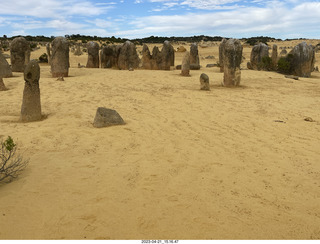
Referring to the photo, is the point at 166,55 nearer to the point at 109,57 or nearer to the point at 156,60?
the point at 156,60

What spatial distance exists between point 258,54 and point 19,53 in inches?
572

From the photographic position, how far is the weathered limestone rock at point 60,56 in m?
12.2

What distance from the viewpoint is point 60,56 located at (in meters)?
12.4

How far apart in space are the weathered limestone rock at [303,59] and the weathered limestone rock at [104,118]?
1332 centimetres

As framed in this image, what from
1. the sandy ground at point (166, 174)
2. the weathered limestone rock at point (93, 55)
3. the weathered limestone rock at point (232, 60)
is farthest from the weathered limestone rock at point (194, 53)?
the sandy ground at point (166, 174)

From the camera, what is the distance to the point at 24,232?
103 inches

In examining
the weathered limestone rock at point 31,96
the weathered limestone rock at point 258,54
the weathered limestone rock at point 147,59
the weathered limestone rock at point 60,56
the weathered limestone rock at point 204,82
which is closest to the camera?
the weathered limestone rock at point 31,96

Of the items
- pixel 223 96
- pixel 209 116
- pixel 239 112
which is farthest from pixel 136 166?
pixel 223 96

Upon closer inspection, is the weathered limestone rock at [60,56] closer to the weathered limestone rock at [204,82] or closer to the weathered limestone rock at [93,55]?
the weathered limestone rock at [93,55]

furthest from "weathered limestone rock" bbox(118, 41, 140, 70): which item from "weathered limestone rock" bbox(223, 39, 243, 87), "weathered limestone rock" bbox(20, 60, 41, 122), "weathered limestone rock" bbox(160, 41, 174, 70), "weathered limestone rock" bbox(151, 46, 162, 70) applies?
"weathered limestone rock" bbox(20, 60, 41, 122)

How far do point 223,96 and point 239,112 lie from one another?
83.7 inches

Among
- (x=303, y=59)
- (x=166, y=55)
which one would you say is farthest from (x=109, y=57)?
(x=303, y=59)

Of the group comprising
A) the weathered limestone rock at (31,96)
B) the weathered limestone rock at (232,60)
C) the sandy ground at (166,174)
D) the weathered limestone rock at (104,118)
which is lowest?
the sandy ground at (166,174)

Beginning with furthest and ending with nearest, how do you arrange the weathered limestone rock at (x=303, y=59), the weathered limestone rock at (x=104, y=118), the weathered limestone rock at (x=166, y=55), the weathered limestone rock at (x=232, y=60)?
the weathered limestone rock at (x=166, y=55) → the weathered limestone rock at (x=303, y=59) → the weathered limestone rock at (x=232, y=60) → the weathered limestone rock at (x=104, y=118)
